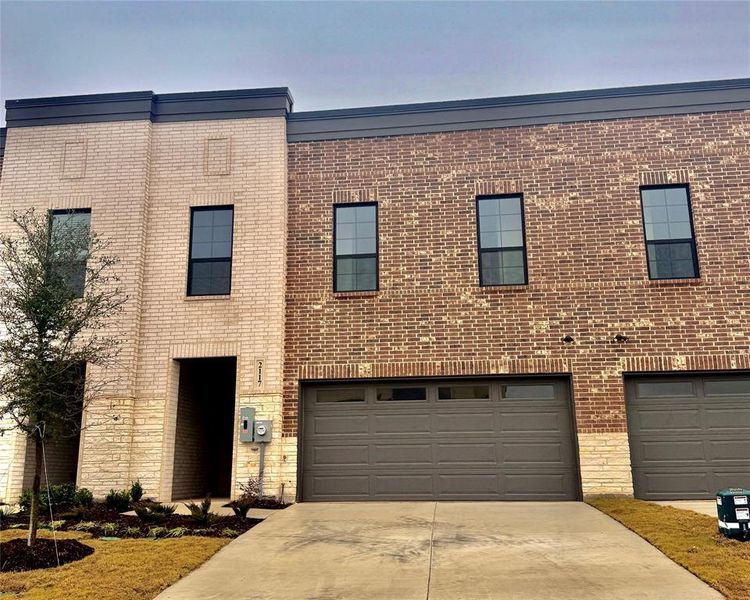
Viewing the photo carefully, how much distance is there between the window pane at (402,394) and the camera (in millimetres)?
13117

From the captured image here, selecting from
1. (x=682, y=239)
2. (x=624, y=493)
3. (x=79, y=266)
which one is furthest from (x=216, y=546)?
(x=682, y=239)

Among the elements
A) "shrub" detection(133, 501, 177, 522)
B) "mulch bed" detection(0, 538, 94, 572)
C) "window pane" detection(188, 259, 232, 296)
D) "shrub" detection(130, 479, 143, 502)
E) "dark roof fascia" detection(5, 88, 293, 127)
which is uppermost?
"dark roof fascia" detection(5, 88, 293, 127)

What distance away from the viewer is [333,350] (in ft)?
43.6

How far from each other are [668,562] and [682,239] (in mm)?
7374

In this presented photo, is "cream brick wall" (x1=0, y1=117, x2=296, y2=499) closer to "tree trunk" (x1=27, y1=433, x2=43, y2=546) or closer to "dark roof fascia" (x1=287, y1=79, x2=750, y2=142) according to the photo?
"dark roof fascia" (x1=287, y1=79, x2=750, y2=142)

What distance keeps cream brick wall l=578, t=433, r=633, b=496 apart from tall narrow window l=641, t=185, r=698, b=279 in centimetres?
327

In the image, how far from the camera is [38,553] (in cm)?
809

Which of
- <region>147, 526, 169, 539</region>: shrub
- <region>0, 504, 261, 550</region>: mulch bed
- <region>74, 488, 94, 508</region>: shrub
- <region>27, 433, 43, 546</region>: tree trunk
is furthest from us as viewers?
<region>74, 488, 94, 508</region>: shrub

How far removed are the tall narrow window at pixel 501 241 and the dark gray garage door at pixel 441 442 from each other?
82.8 inches

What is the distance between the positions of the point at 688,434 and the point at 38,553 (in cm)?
1065

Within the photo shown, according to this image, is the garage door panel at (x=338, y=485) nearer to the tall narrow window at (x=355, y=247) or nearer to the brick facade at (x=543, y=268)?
the brick facade at (x=543, y=268)

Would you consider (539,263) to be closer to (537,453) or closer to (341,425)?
(537,453)

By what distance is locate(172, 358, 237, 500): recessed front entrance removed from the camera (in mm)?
13781

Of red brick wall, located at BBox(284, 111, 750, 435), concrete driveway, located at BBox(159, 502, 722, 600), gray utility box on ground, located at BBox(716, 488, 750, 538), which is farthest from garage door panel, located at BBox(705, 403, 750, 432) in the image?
gray utility box on ground, located at BBox(716, 488, 750, 538)
